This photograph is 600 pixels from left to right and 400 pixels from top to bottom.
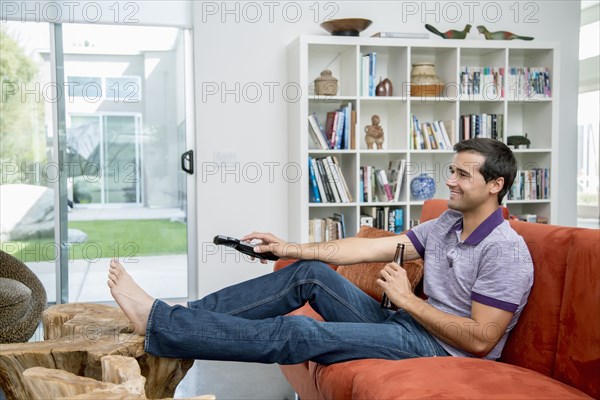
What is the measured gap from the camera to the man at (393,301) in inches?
83.5

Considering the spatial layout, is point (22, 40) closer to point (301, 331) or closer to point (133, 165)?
point (133, 165)

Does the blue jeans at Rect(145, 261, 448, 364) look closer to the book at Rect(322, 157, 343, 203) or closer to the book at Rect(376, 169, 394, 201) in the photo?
the book at Rect(322, 157, 343, 203)

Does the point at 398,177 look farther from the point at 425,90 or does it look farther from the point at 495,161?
the point at 495,161

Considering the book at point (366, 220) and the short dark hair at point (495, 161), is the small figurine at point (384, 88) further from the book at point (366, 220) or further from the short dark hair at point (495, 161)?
the short dark hair at point (495, 161)

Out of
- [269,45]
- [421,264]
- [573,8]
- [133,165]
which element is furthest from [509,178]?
[573,8]

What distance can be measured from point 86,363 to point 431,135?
310cm

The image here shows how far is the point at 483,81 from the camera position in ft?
15.3

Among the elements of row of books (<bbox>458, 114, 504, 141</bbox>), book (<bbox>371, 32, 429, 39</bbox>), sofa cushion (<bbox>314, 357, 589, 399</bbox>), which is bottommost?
sofa cushion (<bbox>314, 357, 589, 399</bbox>)

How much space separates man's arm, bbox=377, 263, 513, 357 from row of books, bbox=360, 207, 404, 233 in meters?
2.21

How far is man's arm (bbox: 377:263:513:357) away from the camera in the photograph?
2.10 m

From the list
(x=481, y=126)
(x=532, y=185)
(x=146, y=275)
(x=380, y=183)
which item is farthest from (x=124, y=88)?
(x=532, y=185)

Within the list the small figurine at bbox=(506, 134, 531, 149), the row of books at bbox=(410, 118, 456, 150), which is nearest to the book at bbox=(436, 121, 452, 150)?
the row of books at bbox=(410, 118, 456, 150)

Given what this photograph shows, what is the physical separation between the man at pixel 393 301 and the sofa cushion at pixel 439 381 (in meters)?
0.09

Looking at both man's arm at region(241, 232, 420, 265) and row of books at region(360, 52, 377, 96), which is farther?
row of books at region(360, 52, 377, 96)
